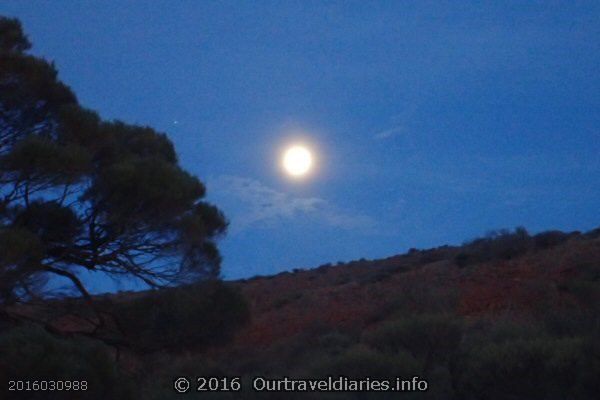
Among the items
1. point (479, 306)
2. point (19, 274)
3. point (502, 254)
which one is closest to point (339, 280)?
point (502, 254)

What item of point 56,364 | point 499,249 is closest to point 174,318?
point 56,364

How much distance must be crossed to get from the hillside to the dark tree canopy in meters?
0.96

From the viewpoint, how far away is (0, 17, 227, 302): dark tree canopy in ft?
46.6

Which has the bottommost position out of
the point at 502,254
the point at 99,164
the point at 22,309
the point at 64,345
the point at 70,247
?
the point at 64,345

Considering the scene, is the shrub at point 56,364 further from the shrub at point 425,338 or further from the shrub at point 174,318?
the shrub at point 425,338

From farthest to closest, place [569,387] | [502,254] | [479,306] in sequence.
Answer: [502,254], [479,306], [569,387]

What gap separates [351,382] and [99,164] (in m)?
6.28

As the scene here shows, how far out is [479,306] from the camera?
26.5m

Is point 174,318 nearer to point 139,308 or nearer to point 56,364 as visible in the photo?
point 139,308

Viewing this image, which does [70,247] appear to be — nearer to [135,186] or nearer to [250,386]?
[135,186]

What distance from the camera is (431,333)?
15.7 metres

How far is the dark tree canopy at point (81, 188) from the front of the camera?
46.6 ft

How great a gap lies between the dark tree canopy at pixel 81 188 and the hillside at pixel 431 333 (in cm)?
96

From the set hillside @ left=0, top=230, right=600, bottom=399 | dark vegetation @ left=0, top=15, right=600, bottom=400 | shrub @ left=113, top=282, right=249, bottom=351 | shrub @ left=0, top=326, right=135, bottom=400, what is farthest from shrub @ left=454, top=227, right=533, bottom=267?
shrub @ left=0, top=326, right=135, bottom=400
